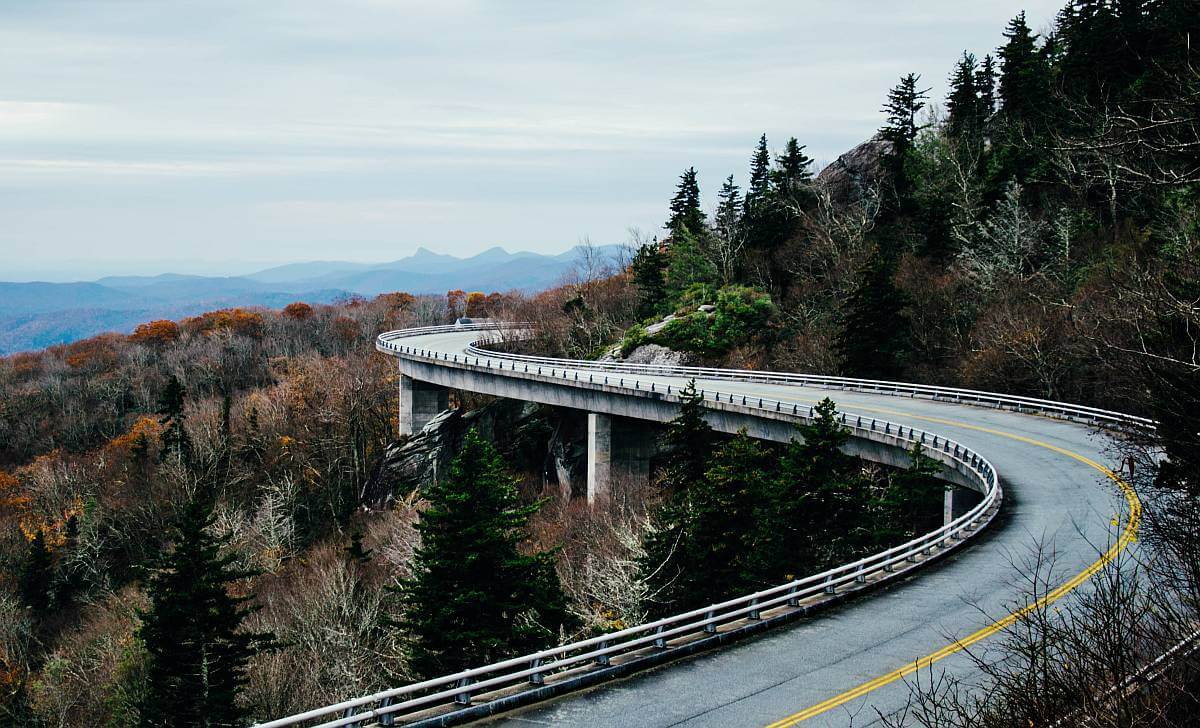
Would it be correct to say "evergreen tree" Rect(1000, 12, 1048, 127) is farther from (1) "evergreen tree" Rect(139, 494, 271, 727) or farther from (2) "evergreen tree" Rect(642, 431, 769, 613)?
(1) "evergreen tree" Rect(139, 494, 271, 727)

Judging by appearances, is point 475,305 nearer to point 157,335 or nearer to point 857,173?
point 157,335

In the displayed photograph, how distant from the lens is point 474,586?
25.3m

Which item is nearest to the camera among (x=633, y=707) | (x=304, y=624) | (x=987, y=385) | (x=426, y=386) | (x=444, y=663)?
(x=633, y=707)

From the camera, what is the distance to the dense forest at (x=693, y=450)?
77.9 ft

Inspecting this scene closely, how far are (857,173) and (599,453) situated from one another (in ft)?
126

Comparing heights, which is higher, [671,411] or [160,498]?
[671,411]

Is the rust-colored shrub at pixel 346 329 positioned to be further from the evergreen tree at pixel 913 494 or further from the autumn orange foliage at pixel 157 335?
the evergreen tree at pixel 913 494

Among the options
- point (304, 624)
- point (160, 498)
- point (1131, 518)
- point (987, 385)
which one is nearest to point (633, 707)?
point (1131, 518)

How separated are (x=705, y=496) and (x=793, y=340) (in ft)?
122

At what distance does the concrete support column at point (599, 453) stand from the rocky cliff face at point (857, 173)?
33690 millimetres

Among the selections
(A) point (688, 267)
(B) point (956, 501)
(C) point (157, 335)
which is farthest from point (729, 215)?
(C) point (157, 335)

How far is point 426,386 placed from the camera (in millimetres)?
75438

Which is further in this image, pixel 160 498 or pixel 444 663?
pixel 160 498

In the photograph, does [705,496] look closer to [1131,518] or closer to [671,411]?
[1131,518]
